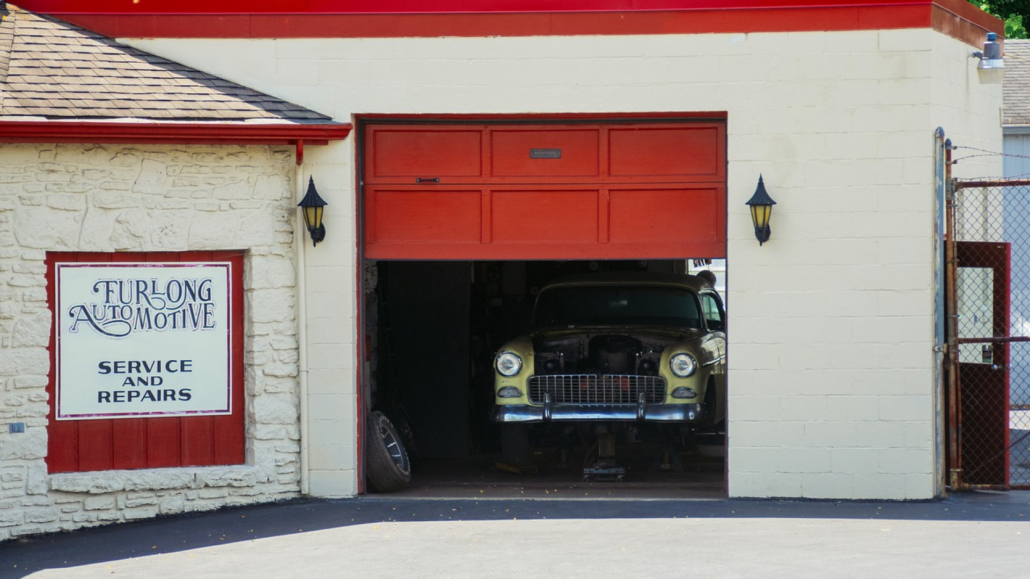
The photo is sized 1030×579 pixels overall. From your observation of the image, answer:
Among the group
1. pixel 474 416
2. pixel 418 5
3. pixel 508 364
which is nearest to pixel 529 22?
pixel 418 5

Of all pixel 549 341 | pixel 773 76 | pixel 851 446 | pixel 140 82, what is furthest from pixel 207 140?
pixel 851 446

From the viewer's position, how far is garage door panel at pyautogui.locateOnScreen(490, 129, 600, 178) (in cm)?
965

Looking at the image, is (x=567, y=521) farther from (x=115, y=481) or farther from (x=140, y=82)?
(x=140, y=82)

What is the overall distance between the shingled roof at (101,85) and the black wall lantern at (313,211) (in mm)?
580

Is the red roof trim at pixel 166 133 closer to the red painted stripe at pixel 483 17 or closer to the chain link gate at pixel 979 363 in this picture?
the red painted stripe at pixel 483 17

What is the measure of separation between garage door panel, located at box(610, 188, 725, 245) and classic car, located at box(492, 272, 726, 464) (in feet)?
3.79

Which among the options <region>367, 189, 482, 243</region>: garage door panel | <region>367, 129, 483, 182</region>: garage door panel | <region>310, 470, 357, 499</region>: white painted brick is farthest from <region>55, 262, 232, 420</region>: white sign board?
<region>367, 129, 483, 182</region>: garage door panel

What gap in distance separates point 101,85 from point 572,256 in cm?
401

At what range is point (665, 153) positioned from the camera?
31.5 feet

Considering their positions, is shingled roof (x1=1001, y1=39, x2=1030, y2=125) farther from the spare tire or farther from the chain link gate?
the spare tire

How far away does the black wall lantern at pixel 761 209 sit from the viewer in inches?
360

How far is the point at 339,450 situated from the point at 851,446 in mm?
4140

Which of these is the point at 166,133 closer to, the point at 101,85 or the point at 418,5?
the point at 101,85

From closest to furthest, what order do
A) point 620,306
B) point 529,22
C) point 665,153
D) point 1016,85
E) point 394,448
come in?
point 529,22 → point 665,153 → point 394,448 → point 620,306 → point 1016,85
